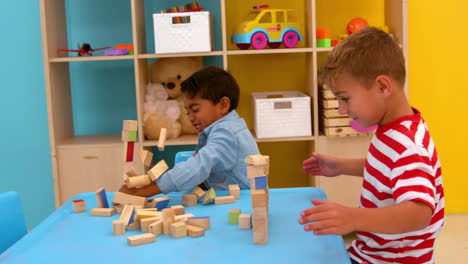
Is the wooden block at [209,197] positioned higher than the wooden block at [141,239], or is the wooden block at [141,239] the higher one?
the wooden block at [209,197]

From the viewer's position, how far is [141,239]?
41.8 inches

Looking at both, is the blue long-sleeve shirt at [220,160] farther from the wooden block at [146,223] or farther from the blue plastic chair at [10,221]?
the blue plastic chair at [10,221]

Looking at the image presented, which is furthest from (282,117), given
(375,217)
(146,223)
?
(375,217)

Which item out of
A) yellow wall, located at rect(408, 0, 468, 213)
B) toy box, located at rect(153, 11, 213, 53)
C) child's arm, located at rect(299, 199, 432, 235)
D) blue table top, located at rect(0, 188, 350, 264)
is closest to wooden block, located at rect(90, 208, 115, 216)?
blue table top, located at rect(0, 188, 350, 264)

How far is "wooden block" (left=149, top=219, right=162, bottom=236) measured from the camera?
1.10 metres

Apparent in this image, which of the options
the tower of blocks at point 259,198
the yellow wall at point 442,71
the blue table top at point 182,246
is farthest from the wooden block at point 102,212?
the yellow wall at point 442,71

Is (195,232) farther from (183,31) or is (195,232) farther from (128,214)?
(183,31)

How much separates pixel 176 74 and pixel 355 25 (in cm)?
89

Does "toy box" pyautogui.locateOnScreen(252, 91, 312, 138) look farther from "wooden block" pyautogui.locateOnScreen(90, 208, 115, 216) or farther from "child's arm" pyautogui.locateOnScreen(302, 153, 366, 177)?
"wooden block" pyautogui.locateOnScreen(90, 208, 115, 216)

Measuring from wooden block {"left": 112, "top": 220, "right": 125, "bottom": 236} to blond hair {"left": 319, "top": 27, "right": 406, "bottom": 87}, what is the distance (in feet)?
1.75

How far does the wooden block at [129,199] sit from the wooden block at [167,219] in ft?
0.57

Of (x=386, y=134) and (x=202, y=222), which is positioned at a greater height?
(x=386, y=134)

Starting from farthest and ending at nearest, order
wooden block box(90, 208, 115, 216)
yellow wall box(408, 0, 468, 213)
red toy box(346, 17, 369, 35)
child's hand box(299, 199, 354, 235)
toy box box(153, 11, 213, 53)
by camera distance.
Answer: yellow wall box(408, 0, 468, 213), red toy box(346, 17, 369, 35), toy box box(153, 11, 213, 53), wooden block box(90, 208, 115, 216), child's hand box(299, 199, 354, 235)

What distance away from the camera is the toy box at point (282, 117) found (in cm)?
246
